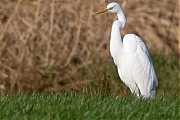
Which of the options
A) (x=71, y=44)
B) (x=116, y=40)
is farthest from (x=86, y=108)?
(x=71, y=44)

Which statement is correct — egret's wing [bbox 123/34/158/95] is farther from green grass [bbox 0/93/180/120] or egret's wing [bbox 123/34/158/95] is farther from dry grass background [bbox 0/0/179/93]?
dry grass background [bbox 0/0/179/93]

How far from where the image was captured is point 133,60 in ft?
26.0

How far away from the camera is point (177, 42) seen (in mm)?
11148

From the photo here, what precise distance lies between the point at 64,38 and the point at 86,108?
5.08 metres

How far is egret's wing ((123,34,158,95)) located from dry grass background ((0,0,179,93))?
2.07 meters

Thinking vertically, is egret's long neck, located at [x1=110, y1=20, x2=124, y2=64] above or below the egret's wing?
above

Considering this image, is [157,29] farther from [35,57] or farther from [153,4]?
[35,57]

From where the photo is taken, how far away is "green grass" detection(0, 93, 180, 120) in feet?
17.6

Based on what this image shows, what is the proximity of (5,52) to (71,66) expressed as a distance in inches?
45.0

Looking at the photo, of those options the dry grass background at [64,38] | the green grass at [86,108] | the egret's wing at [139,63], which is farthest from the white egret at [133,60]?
the dry grass background at [64,38]

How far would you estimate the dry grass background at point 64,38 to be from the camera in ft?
33.8

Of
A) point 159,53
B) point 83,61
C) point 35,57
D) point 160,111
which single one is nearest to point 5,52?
point 35,57

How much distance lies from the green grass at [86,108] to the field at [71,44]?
11.5 ft

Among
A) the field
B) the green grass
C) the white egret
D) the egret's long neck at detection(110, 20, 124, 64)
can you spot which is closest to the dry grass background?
the field
